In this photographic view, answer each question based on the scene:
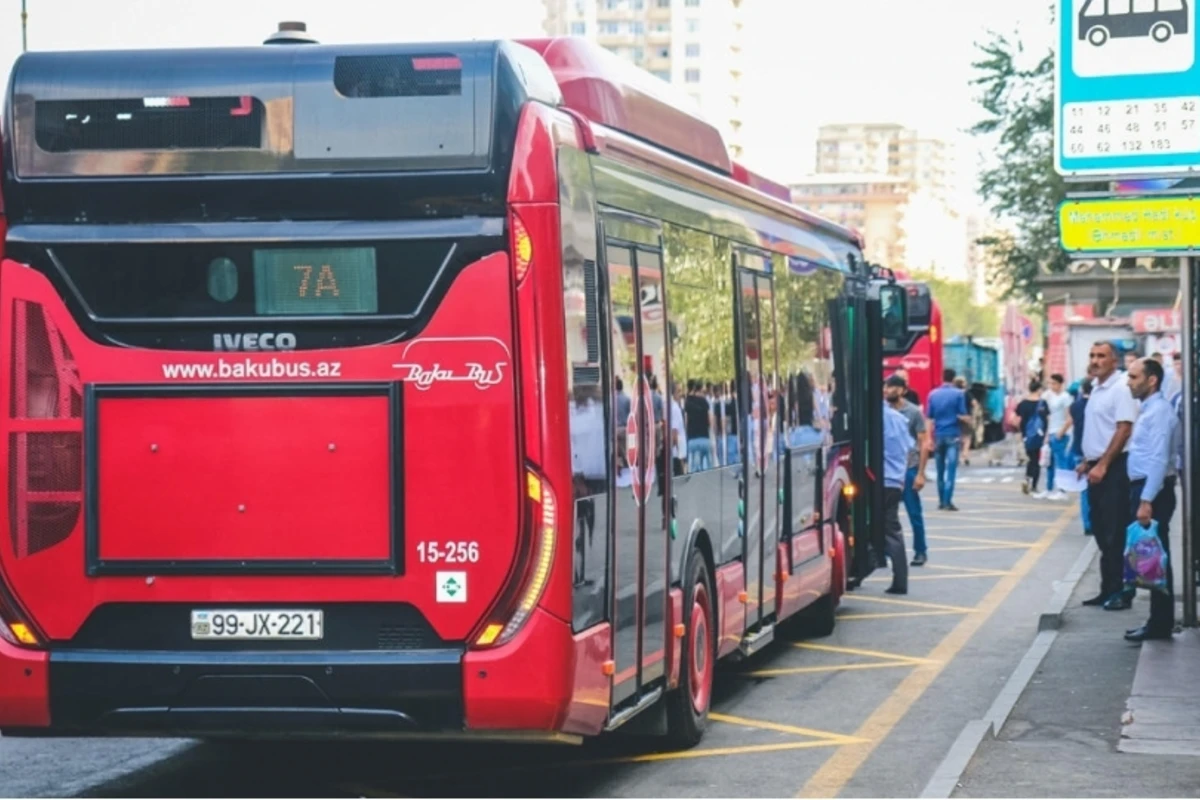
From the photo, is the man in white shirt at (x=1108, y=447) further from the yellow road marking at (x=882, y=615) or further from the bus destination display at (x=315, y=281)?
the bus destination display at (x=315, y=281)

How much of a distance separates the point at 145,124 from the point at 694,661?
3.82 metres

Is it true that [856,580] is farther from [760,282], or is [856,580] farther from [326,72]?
[326,72]

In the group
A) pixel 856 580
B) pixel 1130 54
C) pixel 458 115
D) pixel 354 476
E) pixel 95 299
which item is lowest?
pixel 856 580

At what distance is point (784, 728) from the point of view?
10961mm

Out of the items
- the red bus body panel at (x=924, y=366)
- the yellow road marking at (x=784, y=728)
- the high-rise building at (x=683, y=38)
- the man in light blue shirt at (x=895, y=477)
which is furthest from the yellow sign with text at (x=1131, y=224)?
the high-rise building at (x=683, y=38)

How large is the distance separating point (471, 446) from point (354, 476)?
18.4 inches

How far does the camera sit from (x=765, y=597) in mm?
12531

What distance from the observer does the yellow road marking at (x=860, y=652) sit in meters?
13.9

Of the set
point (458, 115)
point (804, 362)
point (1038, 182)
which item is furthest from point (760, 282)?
point (1038, 182)

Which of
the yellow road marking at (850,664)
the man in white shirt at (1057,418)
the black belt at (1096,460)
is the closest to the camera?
the yellow road marking at (850,664)

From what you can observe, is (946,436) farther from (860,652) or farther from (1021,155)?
(1021,155)

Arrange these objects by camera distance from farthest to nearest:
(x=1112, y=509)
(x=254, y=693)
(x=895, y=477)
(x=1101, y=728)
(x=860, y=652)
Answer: (x=895, y=477) → (x=1112, y=509) → (x=860, y=652) → (x=1101, y=728) → (x=254, y=693)

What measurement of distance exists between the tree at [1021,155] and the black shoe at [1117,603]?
32976 mm

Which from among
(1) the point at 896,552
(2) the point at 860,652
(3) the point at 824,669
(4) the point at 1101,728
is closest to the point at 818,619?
(2) the point at 860,652
